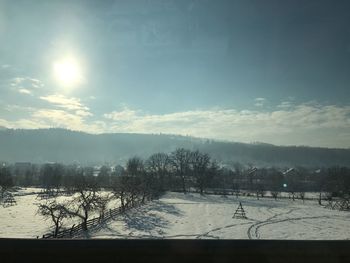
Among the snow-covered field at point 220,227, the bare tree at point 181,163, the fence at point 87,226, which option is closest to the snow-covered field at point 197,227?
the snow-covered field at point 220,227

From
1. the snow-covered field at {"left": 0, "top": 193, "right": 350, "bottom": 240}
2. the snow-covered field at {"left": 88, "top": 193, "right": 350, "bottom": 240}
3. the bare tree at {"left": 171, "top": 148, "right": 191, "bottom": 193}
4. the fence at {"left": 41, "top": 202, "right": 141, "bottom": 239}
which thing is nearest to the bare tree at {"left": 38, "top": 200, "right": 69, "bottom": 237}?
the fence at {"left": 41, "top": 202, "right": 141, "bottom": 239}

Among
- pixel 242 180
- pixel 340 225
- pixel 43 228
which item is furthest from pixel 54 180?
pixel 340 225

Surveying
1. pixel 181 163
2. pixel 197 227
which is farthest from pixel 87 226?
pixel 181 163

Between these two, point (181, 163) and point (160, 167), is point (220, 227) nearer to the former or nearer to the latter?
point (181, 163)

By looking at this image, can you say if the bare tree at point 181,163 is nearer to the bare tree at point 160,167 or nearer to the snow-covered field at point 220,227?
the bare tree at point 160,167

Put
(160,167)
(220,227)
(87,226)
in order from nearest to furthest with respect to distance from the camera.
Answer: (87,226) → (220,227) → (160,167)

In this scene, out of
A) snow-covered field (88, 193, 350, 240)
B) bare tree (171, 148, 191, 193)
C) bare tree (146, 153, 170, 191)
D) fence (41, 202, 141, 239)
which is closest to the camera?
fence (41, 202, 141, 239)

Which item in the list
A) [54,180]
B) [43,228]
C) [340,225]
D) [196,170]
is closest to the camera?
[43,228]

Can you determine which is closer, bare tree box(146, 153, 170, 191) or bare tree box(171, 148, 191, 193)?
bare tree box(146, 153, 170, 191)

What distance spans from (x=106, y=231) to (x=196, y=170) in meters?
69.3

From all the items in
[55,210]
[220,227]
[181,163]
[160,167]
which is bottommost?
[220,227]

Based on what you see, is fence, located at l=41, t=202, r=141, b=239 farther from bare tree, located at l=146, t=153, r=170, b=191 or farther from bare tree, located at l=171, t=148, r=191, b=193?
bare tree, located at l=171, t=148, r=191, b=193
